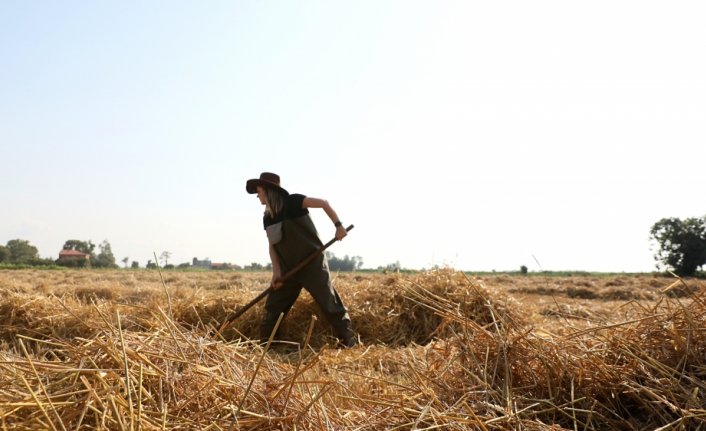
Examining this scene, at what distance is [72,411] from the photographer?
1281mm

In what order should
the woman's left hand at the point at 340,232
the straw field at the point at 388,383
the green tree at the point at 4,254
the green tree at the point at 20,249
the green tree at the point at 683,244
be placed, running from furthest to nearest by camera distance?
the green tree at the point at 20,249
the green tree at the point at 4,254
the green tree at the point at 683,244
the woman's left hand at the point at 340,232
the straw field at the point at 388,383

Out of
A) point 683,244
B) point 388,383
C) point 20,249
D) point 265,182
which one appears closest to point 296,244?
point 265,182

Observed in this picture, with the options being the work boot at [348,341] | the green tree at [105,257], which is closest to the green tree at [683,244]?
the work boot at [348,341]

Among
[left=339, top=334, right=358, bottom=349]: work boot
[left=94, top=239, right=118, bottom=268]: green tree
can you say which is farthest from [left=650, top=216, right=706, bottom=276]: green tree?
[left=94, top=239, right=118, bottom=268]: green tree

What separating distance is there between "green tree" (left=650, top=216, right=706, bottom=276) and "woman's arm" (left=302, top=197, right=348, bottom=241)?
1573 inches

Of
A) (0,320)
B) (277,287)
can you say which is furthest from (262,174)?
(0,320)

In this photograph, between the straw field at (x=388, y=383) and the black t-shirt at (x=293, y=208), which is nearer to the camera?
the straw field at (x=388, y=383)

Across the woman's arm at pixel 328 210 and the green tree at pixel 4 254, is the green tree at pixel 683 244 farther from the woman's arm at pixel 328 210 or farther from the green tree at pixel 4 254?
the green tree at pixel 4 254

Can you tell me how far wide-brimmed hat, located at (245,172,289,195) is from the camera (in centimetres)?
478

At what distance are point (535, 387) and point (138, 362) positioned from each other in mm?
1351

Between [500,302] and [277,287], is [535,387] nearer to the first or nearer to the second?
[277,287]

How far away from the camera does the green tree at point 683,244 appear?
125 ft

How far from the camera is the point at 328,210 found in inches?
183

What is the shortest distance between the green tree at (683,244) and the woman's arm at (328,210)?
131 ft
